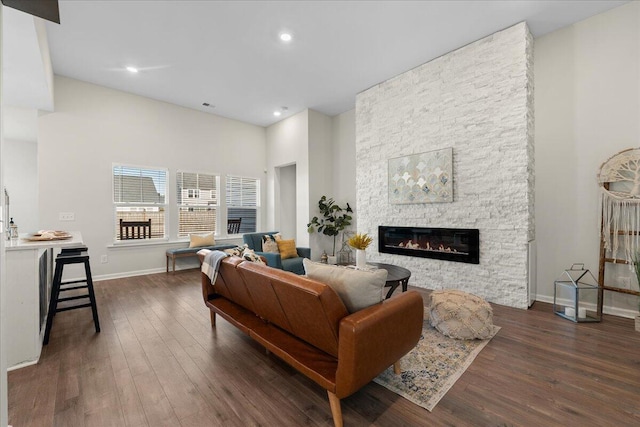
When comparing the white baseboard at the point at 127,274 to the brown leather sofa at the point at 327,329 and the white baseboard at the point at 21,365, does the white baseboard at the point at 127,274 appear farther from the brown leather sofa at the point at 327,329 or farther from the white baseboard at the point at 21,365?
the brown leather sofa at the point at 327,329

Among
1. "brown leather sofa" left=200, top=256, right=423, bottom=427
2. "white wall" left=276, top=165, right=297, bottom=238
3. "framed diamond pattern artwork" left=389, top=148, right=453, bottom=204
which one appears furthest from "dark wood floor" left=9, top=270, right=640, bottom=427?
"white wall" left=276, top=165, right=297, bottom=238

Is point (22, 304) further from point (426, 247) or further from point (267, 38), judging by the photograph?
point (426, 247)

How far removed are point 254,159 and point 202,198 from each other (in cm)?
167

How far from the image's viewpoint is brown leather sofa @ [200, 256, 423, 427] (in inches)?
55.8

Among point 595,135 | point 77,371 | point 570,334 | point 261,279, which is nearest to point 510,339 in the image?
point 570,334

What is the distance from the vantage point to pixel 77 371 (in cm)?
208

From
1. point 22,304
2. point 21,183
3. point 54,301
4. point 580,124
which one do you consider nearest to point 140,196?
point 21,183

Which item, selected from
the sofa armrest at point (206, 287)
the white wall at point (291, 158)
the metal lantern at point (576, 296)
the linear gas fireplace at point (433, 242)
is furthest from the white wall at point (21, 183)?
the metal lantern at point (576, 296)

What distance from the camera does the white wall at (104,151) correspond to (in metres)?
4.46

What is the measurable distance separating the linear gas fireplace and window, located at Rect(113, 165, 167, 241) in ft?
14.7

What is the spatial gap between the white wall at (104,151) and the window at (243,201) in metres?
0.71

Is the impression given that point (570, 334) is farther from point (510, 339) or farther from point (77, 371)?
point (77, 371)

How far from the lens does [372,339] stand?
147 centimetres

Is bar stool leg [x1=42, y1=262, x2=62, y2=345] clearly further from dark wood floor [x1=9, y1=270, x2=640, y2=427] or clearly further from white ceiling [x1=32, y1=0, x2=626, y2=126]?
white ceiling [x1=32, y1=0, x2=626, y2=126]
